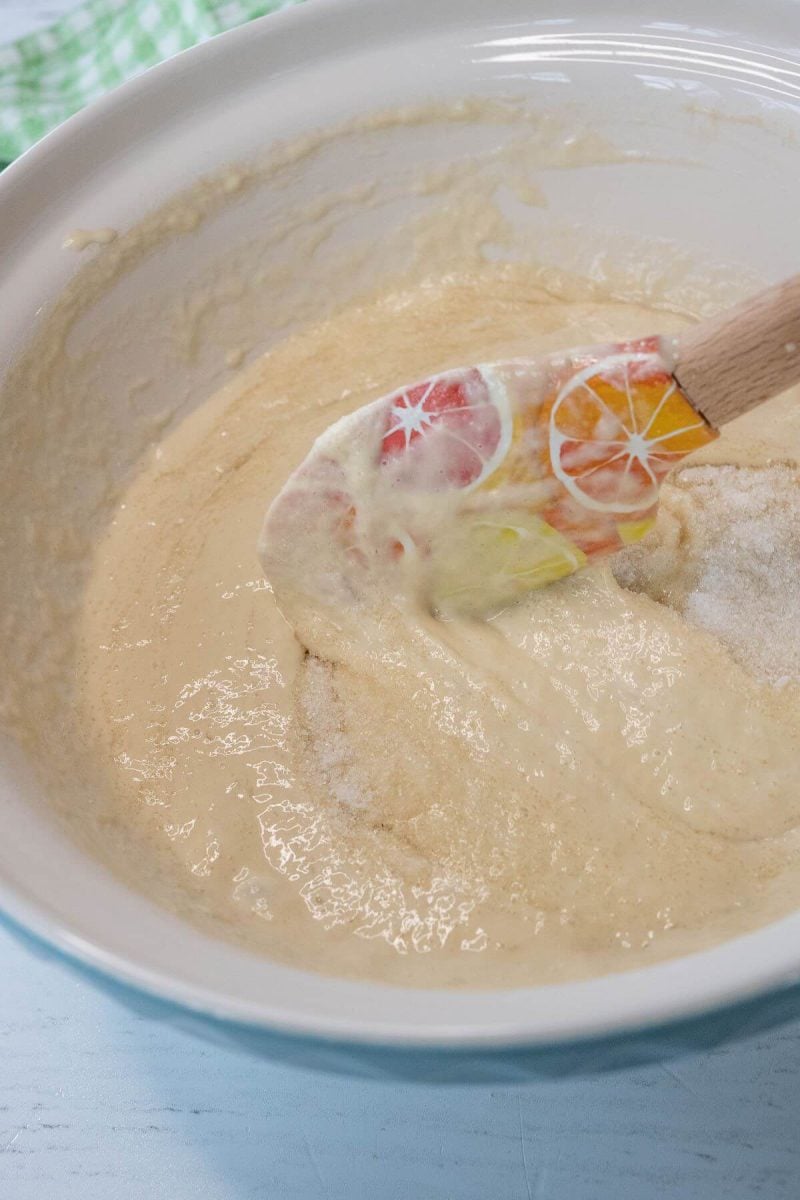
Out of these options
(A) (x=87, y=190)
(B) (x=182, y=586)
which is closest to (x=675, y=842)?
(B) (x=182, y=586)

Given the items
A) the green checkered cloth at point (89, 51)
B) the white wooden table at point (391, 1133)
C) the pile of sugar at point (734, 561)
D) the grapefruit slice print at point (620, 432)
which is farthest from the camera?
the green checkered cloth at point (89, 51)

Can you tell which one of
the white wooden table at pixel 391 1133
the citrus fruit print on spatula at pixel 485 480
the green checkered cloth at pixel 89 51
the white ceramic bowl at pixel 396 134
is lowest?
the white wooden table at pixel 391 1133

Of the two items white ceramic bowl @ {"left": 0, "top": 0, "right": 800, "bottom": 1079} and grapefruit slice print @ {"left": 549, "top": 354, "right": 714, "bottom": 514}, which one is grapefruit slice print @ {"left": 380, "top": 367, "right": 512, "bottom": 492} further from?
white ceramic bowl @ {"left": 0, "top": 0, "right": 800, "bottom": 1079}

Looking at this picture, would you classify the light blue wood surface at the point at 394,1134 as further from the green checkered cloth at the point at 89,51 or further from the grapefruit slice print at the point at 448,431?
the green checkered cloth at the point at 89,51

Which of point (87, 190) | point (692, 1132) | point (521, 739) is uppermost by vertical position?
point (87, 190)

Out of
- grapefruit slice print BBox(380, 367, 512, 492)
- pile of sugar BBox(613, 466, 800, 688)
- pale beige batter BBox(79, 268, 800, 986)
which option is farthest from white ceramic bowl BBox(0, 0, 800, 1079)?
grapefruit slice print BBox(380, 367, 512, 492)

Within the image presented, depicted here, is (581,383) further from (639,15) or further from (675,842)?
(639,15)

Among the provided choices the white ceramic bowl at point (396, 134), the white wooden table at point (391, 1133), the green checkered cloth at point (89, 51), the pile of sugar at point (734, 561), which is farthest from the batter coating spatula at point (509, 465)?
the green checkered cloth at point (89, 51)
